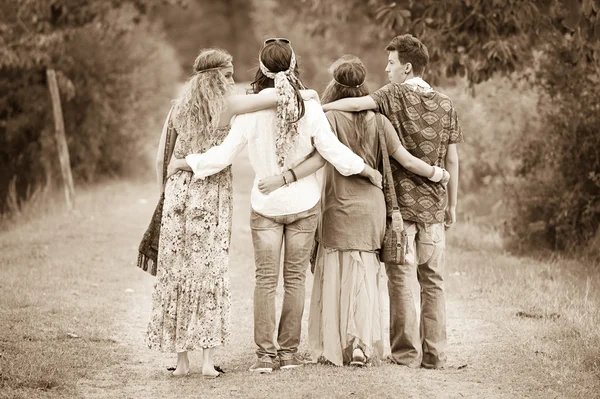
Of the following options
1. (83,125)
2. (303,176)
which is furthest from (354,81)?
(83,125)

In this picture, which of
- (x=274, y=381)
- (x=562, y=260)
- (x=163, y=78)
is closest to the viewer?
(x=274, y=381)

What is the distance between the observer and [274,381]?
223 inches

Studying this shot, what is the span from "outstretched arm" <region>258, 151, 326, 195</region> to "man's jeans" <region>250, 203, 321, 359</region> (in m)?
0.19

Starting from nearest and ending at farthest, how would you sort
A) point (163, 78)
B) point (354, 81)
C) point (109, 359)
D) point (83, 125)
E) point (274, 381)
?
point (274, 381) < point (354, 81) < point (109, 359) < point (83, 125) < point (163, 78)

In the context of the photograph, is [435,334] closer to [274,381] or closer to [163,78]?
[274,381]

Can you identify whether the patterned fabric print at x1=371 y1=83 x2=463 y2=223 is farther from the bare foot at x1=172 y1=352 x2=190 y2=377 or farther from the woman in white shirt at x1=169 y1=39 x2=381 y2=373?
the bare foot at x1=172 y1=352 x2=190 y2=377

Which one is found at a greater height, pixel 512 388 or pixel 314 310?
pixel 314 310

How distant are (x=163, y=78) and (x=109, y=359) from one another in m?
17.8

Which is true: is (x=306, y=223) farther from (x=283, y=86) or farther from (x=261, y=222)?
(x=283, y=86)

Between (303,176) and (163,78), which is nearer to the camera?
(303,176)

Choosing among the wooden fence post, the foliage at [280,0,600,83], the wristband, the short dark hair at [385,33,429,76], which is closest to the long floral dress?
the short dark hair at [385,33,429,76]

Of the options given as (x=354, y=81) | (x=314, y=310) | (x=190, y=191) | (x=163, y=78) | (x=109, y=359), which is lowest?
(x=109, y=359)

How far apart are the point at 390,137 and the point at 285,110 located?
29.6 inches

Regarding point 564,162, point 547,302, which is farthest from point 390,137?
point 564,162
